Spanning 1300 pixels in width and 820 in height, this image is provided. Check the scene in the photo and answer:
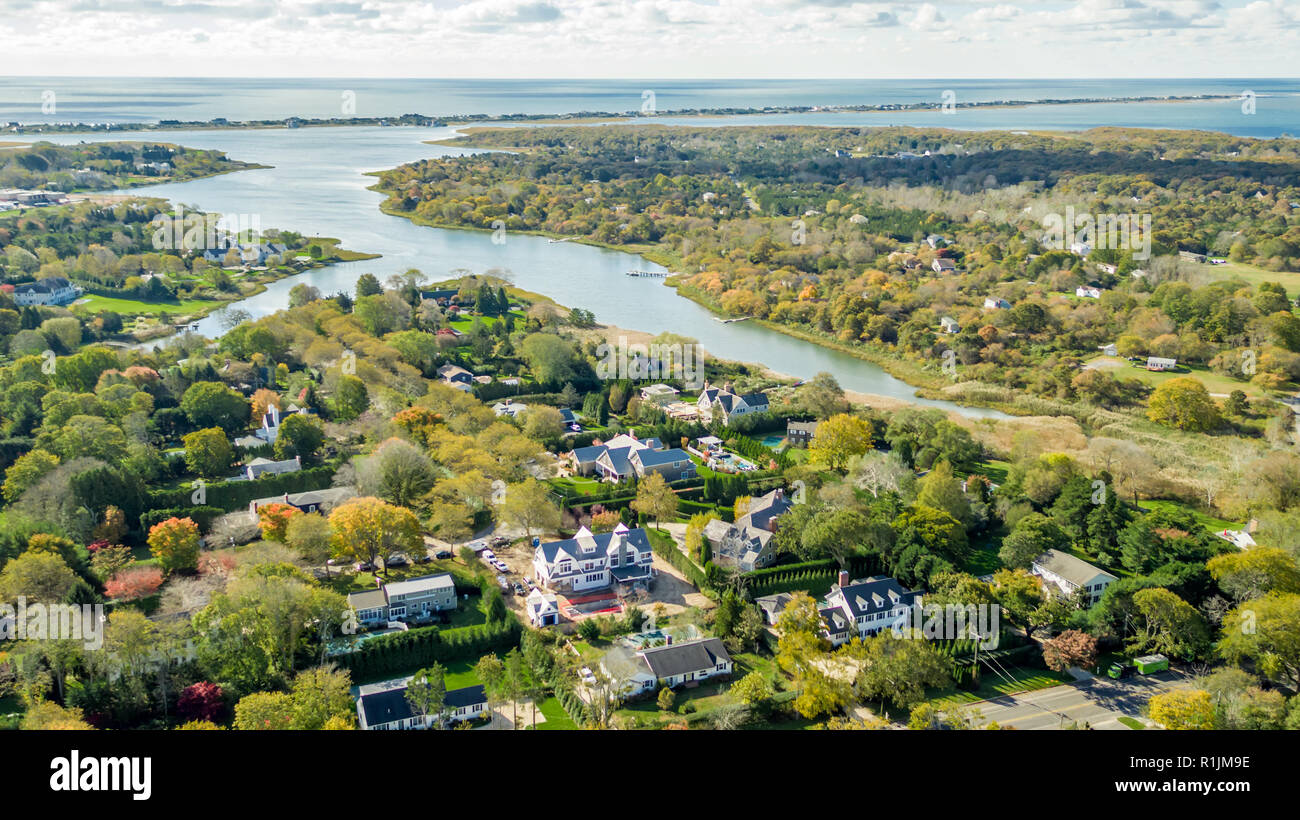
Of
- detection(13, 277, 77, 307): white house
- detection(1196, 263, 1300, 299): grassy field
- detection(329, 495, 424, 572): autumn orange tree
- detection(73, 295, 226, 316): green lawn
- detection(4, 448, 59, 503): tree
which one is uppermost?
detection(1196, 263, 1300, 299): grassy field

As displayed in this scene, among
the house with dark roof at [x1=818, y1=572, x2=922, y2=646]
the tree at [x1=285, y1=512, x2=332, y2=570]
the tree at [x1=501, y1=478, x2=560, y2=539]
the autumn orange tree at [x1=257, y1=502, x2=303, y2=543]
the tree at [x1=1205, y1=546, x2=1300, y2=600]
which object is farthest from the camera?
the tree at [x1=501, y1=478, x2=560, y2=539]

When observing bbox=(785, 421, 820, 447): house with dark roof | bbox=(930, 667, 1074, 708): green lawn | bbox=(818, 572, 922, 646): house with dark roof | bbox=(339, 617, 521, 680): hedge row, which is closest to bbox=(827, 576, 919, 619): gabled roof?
bbox=(818, 572, 922, 646): house with dark roof

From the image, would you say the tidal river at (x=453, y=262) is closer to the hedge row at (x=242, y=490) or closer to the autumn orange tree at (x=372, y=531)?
the hedge row at (x=242, y=490)

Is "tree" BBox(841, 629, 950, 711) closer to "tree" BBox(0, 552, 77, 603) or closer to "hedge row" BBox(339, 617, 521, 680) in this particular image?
"hedge row" BBox(339, 617, 521, 680)

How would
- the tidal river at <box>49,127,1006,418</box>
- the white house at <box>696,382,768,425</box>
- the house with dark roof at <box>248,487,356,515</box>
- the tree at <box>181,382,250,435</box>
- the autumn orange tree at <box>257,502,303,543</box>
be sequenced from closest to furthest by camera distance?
the autumn orange tree at <box>257,502,303,543</box> < the house with dark roof at <box>248,487,356,515</box> < the tree at <box>181,382,250,435</box> < the white house at <box>696,382,768,425</box> < the tidal river at <box>49,127,1006,418</box>

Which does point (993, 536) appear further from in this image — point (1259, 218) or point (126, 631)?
point (1259, 218)

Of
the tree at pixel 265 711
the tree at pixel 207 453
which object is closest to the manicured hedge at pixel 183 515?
→ the tree at pixel 207 453

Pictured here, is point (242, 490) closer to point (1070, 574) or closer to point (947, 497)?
point (947, 497)
